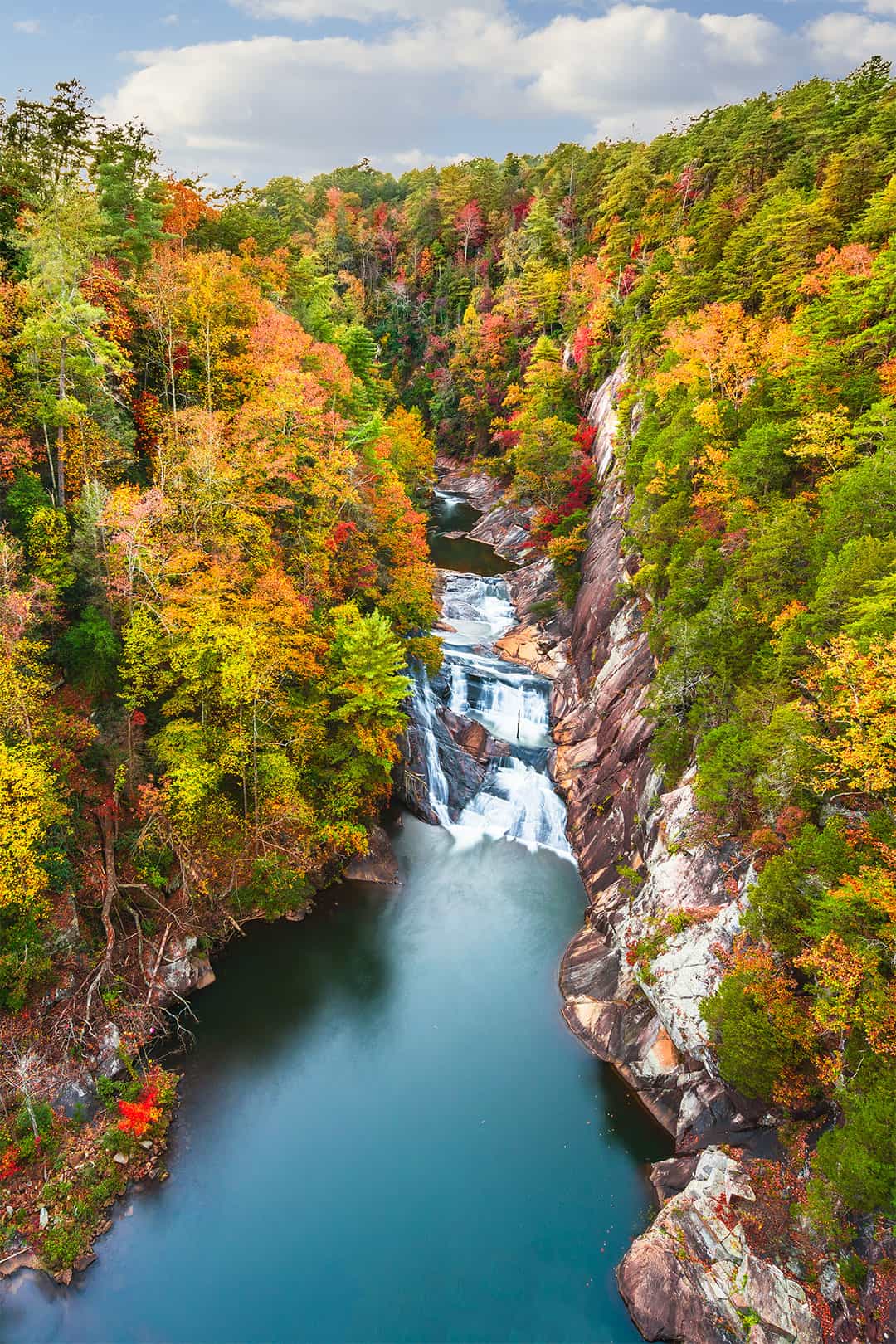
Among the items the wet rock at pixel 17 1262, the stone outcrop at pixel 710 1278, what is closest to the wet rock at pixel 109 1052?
the wet rock at pixel 17 1262

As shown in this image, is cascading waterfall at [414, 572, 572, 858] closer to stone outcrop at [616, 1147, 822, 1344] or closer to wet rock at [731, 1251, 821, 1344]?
stone outcrop at [616, 1147, 822, 1344]

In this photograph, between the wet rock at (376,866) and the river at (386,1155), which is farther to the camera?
the wet rock at (376,866)

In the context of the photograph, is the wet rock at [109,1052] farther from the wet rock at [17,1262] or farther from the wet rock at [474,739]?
the wet rock at [474,739]

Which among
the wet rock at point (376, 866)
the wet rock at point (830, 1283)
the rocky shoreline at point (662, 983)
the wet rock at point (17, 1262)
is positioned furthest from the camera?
the wet rock at point (376, 866)

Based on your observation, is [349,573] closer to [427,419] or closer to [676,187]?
[676,187]

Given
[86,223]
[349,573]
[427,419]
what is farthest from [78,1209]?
[427,419]

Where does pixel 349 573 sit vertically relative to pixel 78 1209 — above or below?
above
